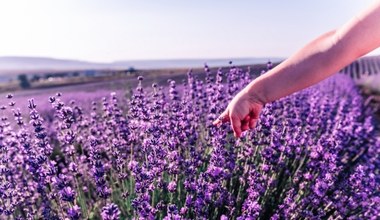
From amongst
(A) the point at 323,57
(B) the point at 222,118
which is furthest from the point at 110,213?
(A) the point at 323,57

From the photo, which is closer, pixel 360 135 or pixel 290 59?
pixel 290 59

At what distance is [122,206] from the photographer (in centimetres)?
297

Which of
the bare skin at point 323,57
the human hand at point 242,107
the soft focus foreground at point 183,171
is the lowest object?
the soft focus foreground at point 183,171

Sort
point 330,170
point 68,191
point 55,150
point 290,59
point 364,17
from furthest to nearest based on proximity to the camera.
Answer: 1. point 55,150
2. point 330,170
3. point 68,191
4. point 290,59
5. point 364,17

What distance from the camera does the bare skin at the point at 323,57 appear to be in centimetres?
125

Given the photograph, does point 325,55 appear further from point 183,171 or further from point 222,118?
point 183,171

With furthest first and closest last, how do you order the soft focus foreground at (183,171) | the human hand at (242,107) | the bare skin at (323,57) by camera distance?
the soft focus foreground at (183,171)
the human hand at (242,107)
the bare skin at (323,57)

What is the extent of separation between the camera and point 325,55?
1306 mm

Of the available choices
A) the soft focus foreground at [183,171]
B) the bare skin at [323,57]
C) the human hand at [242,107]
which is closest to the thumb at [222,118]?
the human hand at [242,107]

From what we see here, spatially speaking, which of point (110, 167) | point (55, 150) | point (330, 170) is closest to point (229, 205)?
point (330, 170)

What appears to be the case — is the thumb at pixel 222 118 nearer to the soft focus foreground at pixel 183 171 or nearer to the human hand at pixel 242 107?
the human hand at pixel 242 107

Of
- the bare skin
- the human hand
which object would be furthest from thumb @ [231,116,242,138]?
the bare skin

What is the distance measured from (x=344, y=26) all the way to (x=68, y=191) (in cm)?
135

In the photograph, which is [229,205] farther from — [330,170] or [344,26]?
[344,26]
